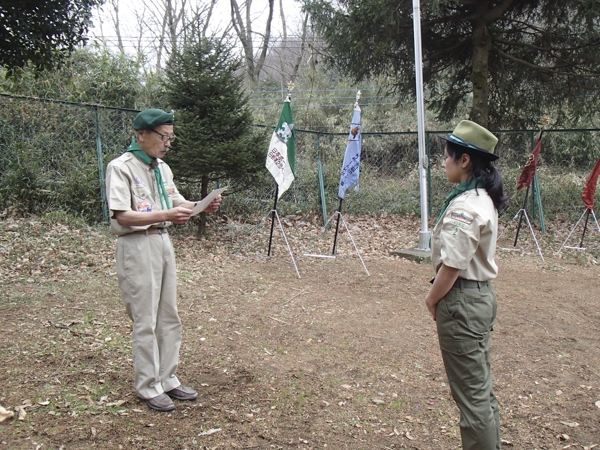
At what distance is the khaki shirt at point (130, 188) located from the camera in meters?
3.04

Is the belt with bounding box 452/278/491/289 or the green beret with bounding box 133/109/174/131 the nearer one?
the belt with bounding box 452/278/491/289

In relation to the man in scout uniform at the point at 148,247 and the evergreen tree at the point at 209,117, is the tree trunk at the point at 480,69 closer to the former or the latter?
the evergreen tree at the point at 209,117

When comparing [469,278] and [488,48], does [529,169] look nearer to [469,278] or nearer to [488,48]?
[488,48]

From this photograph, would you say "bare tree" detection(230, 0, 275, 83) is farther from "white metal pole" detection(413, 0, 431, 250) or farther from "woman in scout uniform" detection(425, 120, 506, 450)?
"woman in scout uniform" detection(425, 120, 506, 450)

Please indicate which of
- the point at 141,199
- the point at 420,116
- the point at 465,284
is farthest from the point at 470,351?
the point at 420,116

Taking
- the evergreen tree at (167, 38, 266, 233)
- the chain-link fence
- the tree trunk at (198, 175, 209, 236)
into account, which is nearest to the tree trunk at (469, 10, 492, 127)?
the chain-link fence

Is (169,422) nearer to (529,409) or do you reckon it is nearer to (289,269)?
(529,409)

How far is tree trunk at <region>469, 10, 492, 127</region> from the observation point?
1033cm

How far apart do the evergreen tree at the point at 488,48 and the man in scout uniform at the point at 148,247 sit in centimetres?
784

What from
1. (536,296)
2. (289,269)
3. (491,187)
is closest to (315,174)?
(289,269)

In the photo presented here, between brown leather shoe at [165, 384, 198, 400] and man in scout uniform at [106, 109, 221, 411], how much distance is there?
118 mm

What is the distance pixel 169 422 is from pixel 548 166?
1387 cm

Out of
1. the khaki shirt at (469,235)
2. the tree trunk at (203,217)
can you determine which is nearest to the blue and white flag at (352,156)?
the tree trunk at (203,217)

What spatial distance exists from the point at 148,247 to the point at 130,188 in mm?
371
